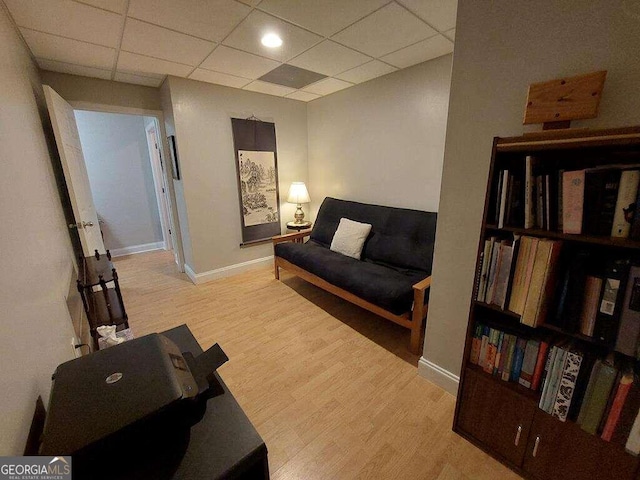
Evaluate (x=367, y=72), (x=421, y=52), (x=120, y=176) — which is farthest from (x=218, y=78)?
(x=120, y=176)

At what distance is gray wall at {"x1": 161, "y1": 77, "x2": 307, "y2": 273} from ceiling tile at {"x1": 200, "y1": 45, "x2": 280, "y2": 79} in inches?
19.5

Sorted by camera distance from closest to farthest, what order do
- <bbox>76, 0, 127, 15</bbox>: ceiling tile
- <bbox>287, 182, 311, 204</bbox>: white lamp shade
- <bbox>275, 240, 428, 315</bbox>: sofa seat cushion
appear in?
<bbox>76, 0, 127, 15</bbox>: ceiling tile
<bbox>275, 240, 428, 315</bbox>: sofa seat cushion
<bbox>287, 182, 311, 204</bbox>: white lamp shade

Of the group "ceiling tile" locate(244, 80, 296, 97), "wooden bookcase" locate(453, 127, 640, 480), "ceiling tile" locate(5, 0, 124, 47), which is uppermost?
"ceiling tile" locate(244, 80, 296, 97)

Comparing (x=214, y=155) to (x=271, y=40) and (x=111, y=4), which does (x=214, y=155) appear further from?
(x=111, y=4)

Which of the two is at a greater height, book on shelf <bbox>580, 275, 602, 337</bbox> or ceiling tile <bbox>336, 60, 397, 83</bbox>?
ceiling tile <bbox>336, 60, 397, 83</bbox>

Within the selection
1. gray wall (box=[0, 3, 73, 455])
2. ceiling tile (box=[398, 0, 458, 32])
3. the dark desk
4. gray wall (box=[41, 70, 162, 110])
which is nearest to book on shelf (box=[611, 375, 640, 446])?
the dark desk

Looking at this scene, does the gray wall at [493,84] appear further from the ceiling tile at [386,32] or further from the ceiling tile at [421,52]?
the ceiling tile at [421,52]

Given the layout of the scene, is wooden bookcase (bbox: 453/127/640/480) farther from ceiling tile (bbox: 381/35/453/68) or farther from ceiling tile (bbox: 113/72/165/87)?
ceiling tile (bbox: 113/72/165/87)

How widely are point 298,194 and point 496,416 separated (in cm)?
296

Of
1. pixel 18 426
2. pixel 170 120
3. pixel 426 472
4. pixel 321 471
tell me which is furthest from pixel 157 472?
pixel 170 120

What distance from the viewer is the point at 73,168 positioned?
224 centimetres

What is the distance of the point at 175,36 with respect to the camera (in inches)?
72.6

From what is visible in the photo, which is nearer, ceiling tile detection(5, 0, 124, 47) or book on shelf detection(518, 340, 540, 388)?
book on shelf detection(518, 340, 540, 388)

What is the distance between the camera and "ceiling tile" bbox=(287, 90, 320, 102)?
10.7 feet
